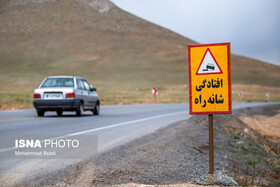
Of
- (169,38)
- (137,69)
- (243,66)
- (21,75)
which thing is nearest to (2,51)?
(21,75)

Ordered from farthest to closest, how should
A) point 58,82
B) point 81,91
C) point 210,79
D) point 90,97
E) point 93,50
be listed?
point 93,50 < point 90,97 < point 81,91 < point 58,82 < point 210,79

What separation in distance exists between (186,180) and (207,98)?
1237 millimetres

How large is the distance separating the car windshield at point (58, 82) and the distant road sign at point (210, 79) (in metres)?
Result: 13.1

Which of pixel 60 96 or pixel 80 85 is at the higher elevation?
pixel 80 85

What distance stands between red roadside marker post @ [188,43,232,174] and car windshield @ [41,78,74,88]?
42.9ft

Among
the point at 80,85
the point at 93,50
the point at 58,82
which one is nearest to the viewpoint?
the point at 58,82

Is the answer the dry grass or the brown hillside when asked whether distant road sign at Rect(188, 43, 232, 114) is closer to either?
the dry grass

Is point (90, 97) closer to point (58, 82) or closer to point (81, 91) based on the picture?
point (81, 91)

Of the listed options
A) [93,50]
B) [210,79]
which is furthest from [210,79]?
[93,50]

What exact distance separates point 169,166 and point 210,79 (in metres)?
1.76

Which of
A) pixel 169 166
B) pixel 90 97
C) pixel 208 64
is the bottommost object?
pixel 169 166

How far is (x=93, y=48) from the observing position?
417 feet

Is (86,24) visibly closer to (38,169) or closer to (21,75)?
(21,75)

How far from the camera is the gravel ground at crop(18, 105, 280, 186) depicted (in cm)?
609
